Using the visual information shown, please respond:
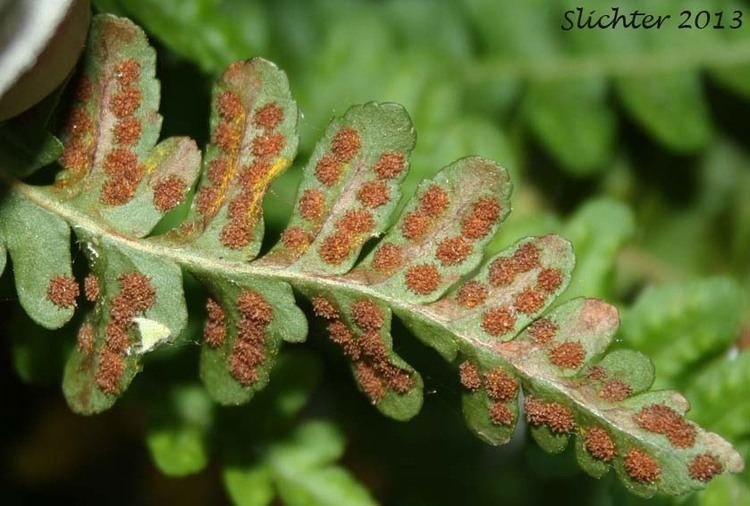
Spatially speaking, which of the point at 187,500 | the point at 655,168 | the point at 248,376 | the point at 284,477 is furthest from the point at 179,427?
the point at 655,168

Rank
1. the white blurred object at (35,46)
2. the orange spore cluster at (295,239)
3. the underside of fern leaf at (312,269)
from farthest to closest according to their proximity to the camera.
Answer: the orange spore cluster at (295,239)
the underside of fern leaf at (312,269)
the white blurred object at (35,46)

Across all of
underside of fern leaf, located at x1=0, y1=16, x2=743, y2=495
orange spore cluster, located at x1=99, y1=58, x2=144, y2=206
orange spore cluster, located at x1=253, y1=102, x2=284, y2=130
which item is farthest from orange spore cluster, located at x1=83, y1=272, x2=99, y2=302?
orange spore cluster, located at x1=253, y1=102, x2=284, y2=130

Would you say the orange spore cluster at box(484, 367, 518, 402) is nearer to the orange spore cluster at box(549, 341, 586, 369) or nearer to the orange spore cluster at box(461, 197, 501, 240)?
the orange spore cluster at box(549, 341, 586, 369)

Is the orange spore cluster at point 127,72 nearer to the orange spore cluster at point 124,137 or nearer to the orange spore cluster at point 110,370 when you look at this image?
the orange spore cluster at point 124,137

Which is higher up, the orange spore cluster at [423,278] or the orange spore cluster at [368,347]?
the orange spore cluster at [423,278]

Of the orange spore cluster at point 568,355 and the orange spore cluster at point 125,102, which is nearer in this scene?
the orange spore cluster at point 568,355

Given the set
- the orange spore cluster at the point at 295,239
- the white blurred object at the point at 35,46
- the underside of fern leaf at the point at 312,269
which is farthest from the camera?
the orange spore cluster at the point at 295,239

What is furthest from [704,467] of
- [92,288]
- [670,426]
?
[92,288]

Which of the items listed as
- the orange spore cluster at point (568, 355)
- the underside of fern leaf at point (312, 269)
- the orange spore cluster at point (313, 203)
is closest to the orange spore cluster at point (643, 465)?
the underside of fern leaf at point (312, 269)
